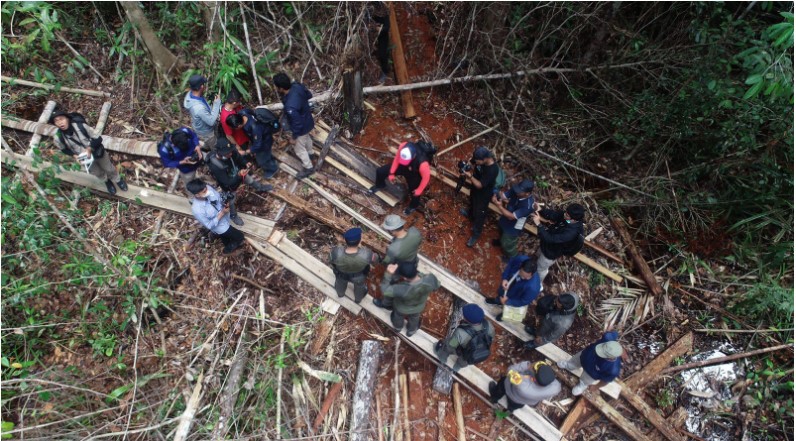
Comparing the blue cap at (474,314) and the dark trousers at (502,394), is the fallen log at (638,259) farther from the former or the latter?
the blue cap at (474,314)

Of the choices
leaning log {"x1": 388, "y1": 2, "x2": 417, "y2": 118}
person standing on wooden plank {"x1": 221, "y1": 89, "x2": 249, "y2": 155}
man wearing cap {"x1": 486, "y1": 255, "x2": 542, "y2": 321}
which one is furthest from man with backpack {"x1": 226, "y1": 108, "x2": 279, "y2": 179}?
man wearing cap {"x1": 486, "y1": 255, "x2": 542, "y2": 321}

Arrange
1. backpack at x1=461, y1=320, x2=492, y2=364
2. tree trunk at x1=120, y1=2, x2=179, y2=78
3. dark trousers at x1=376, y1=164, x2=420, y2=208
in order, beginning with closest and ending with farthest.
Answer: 1. backpack at x1=461, y1=320, x2=492, y2=364
2. dark trousers at x1=376, y1=164, x2=420, y2=208
3. tree trunk at x1=120, y1=2, x2=179, y2=78

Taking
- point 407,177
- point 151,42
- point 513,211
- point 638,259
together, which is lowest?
point 638,259

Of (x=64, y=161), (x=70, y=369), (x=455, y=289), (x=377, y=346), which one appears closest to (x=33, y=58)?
(x=64, y=161)

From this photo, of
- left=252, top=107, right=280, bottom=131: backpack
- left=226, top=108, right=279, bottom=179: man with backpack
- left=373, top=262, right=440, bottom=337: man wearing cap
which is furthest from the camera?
left=252, top=107, right=280, bottom=131: backpack

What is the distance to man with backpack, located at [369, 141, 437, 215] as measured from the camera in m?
6.02

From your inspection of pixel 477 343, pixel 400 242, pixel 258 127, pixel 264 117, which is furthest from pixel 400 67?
pixel 477 343

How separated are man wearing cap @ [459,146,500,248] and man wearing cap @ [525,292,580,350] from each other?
5.43 feet

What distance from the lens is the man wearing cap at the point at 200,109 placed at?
234 inches

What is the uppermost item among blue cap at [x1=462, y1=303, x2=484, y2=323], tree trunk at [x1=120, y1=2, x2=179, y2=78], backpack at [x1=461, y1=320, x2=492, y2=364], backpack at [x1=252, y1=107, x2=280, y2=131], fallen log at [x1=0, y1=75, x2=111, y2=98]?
tree trunk at [x1=120, y1=2, x2=179, y2=78]

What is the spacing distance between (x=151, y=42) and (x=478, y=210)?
6.86 m

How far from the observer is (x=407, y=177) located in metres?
6.49

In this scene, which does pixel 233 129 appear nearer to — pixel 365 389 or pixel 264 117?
pixel 264 117

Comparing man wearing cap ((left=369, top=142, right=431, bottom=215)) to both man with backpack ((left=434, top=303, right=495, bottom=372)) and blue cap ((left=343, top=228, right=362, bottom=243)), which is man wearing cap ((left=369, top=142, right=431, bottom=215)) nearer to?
blue cap ((left=343, top=228, right=362, bottom=243))
